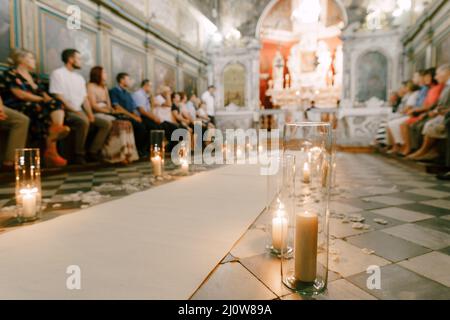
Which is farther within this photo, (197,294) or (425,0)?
(425,0)

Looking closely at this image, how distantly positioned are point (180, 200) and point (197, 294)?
66.1 inches

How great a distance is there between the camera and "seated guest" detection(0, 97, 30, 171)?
12.6ft

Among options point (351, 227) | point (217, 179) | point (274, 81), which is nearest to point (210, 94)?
point (274, 81)

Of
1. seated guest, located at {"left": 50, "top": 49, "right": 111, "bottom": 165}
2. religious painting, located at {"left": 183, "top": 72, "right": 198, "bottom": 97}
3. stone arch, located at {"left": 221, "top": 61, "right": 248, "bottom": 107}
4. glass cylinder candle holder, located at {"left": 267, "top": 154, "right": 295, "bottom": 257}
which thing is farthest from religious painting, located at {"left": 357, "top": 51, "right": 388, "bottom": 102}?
glass cylinder candle holder, located at {"left": 267, "top": 154, "right": 295, "bottom": 257}

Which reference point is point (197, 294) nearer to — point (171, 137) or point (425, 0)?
point (171, 137)

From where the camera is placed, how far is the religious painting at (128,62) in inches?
292

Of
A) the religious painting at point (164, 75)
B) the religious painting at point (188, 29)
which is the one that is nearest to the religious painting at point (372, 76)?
the religious painting at point (188, 29)

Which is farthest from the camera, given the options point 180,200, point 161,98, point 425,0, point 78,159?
point 425,0

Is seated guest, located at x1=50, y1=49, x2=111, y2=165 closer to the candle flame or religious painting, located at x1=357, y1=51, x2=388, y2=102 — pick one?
the candle flame

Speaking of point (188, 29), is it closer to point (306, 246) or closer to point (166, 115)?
point (166, 115)

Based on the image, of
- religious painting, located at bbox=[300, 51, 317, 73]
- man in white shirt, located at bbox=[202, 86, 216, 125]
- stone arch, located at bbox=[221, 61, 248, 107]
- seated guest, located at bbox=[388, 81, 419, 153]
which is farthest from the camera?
religious painting, located at bbox=[300, 51, 317, 73]

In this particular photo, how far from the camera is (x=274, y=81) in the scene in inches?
611

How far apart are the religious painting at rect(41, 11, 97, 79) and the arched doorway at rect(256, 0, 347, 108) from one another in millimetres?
10224

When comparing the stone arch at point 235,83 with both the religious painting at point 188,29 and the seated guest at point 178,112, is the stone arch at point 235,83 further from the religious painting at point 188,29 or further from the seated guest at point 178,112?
the seated guest at point 178,112
